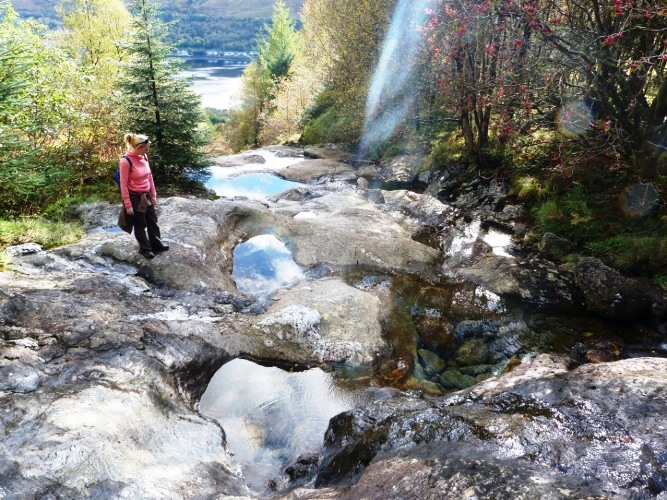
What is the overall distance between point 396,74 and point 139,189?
14.2 meters

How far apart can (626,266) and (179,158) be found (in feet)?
Answer: 44.4

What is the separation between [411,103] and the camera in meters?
19.2

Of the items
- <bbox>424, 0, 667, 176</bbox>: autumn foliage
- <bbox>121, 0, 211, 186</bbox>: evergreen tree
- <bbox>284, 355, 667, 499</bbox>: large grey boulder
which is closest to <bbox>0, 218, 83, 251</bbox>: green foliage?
<bbox>121, 0, 211, 186</bbox>: evergreen tree

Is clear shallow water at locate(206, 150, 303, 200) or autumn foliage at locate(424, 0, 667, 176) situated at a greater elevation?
autumn foliage at locate(424, 0, 667, 176)

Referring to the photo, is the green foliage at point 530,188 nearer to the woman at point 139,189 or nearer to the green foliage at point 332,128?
the woman at point 139,189

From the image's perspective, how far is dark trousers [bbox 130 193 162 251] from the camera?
7.32 metres

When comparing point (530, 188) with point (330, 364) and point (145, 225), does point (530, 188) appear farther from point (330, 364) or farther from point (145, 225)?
point (145, 225)

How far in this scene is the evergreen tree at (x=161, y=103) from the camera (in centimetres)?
1385

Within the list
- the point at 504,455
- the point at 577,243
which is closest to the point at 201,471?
the point at 504,455

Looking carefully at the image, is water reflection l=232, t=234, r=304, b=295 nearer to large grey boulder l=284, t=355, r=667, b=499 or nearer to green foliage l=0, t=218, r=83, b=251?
green foliage l=0, t=218, r=83, b=251

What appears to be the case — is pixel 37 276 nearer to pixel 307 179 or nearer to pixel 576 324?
pixel 576 324

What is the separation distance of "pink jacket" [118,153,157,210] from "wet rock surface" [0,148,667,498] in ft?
4.46

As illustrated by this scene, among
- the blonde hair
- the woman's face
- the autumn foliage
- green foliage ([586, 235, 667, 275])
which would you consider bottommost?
green foliage ([586, 235, 667, 275])

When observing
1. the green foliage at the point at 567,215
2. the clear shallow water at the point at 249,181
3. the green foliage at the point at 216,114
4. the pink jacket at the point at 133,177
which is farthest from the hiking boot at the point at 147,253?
the green foliage at the point at 216,114
